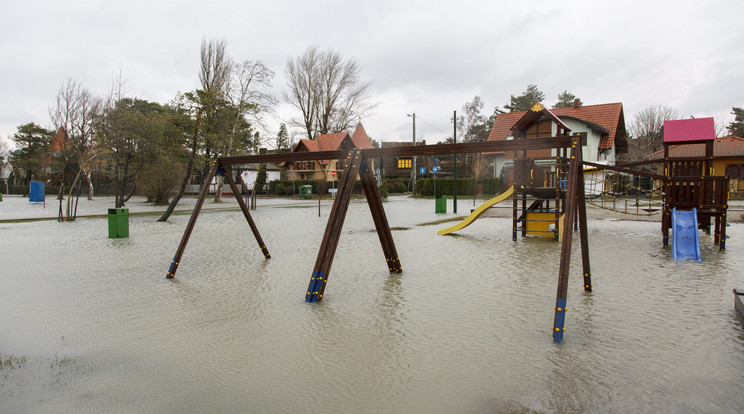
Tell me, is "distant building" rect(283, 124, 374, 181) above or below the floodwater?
above

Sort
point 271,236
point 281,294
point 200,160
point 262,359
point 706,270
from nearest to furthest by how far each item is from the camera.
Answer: point 262,359
point 281,294
point 706,270
point 271,236
point 200,160

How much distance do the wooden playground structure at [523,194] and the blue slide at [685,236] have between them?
883 mm

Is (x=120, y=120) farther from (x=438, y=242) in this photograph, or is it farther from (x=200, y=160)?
(x=438, y=242)

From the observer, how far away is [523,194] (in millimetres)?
12352

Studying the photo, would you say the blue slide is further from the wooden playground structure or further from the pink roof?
the pink roof

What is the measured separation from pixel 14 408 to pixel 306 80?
5398 cm

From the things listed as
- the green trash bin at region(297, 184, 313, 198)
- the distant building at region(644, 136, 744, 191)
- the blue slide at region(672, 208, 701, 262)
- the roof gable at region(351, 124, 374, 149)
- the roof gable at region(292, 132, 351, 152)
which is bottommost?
the blue slide at region(672, 208, 701, 262)

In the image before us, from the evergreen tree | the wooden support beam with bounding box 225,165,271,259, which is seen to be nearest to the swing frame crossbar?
the wooden support beam with bounding box 225,165,271,259

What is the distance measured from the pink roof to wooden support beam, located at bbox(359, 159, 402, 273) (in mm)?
7037

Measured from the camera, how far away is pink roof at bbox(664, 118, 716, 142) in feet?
33.9

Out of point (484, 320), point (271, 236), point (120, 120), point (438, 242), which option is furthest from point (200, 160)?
point (484, 320)

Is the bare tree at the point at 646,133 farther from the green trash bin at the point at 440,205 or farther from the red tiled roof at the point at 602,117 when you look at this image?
the green trash bin at the point at 440,205

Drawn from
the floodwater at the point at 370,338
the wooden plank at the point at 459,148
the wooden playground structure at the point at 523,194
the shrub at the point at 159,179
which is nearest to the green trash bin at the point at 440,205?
the wooden playground structure at the point at 523,194

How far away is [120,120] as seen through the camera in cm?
2366
